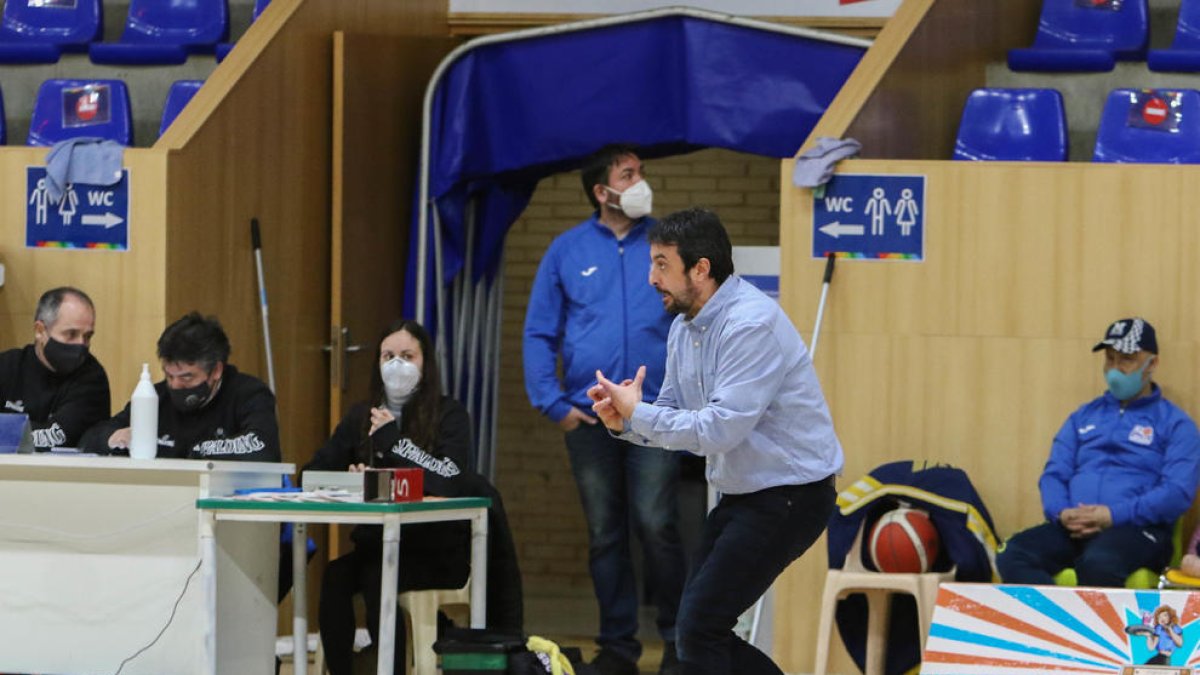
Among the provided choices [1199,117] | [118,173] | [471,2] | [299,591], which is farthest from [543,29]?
[299,591]

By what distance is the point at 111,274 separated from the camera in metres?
6.48

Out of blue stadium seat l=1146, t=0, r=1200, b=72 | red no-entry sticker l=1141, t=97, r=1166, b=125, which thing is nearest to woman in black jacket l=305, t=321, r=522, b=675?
red no-entry sticker l=1141, t=97, r=1166, b=125

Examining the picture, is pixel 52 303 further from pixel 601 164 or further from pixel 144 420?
pixel 601 164

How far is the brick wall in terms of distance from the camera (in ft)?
30.5

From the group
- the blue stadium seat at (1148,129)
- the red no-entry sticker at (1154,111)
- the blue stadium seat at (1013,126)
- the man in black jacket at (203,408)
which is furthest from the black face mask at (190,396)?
the red no-entry sticker at (1154,111)

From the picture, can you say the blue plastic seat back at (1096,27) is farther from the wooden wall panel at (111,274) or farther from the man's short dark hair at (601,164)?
the wooden wall panel at (111,274)

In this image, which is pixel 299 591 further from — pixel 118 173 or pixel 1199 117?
pixel 1199 117

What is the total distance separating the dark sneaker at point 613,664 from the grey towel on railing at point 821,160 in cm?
163

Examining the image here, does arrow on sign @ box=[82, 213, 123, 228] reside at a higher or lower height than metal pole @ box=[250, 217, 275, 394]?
higher

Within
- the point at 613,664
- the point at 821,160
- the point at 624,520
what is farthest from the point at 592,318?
the point at 613,664

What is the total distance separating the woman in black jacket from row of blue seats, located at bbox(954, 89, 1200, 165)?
2.44 metres

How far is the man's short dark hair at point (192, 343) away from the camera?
5.59 metres

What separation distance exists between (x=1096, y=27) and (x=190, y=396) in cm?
392

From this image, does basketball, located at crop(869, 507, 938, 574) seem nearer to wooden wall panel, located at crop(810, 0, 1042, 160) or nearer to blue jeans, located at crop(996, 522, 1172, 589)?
blue jeans, located at crop(996, 522, 1172, 589)
